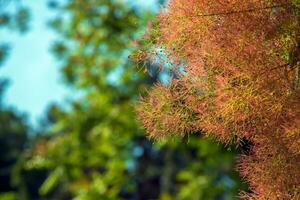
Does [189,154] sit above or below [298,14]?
above

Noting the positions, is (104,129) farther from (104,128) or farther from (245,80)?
(245,80)

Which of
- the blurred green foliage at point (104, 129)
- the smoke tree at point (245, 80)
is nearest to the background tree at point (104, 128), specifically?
the blurred green foliage at point (104, 129)

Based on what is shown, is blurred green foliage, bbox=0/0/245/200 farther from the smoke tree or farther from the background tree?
the smoke tree

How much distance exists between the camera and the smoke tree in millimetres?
3102

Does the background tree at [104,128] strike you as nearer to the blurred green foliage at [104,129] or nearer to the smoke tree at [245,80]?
the blurred green foliage at [104,129]

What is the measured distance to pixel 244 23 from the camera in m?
3.18

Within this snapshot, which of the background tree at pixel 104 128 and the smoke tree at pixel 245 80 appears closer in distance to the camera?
the smoke tree at pixel 245 80

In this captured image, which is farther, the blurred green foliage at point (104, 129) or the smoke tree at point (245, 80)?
the blurred green foliage at point (104, 129)

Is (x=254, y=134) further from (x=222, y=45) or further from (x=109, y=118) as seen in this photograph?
(x=109, y=118)

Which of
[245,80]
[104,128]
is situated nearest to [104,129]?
[104,128]

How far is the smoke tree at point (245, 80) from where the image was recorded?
3.10 metres

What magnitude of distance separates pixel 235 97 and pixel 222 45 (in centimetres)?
22

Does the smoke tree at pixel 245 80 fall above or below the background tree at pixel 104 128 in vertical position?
below

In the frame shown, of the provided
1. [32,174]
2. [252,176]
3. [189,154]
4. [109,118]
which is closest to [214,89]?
[252,176]
